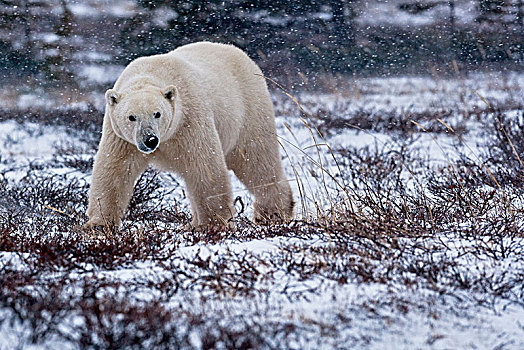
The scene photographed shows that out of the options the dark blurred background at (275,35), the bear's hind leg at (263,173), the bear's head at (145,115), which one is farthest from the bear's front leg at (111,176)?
the dark blurred background at (275,35)

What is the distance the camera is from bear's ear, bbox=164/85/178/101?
11.4 feet

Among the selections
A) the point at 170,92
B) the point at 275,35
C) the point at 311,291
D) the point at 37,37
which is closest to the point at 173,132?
the point at 170,92

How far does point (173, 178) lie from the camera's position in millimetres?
6340

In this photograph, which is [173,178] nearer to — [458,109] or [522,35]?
[458,109]

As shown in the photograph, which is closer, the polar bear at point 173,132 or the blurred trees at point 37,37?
the polar bear at point 173,132

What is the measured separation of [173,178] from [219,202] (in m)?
2.58

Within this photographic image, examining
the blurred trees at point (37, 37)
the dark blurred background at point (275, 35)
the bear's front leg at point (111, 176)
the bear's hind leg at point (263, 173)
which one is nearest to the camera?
the bear's front leg at point (111, 176)

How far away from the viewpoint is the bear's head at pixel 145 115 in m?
3.23

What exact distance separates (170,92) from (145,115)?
0.26m

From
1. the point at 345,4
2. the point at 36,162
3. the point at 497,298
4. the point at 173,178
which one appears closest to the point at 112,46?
the point at 345,4

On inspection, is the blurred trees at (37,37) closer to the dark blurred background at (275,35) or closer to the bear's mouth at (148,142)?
the dark blurred background at (275,35)

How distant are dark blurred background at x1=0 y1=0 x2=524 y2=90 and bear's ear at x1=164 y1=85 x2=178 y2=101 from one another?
10677mm

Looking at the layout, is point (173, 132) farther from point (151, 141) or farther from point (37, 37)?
point (37, 37)

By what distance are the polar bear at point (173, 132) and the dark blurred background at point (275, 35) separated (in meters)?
10.0
